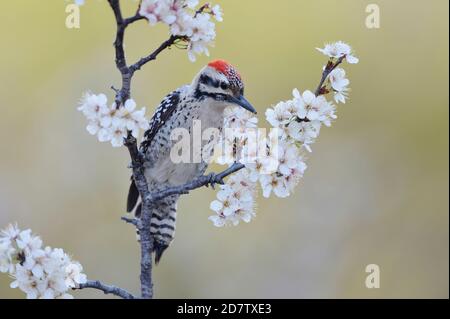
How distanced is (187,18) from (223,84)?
1570 mm

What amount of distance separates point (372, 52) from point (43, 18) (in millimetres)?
3425

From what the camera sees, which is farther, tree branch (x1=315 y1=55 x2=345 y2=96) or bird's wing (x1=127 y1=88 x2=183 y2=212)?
bird's wing (x1=127 y1=88 x2=183 y2=212)

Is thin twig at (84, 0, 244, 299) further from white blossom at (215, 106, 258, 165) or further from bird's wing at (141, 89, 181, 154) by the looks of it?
bird's wing at (141, 89, 181, 154)

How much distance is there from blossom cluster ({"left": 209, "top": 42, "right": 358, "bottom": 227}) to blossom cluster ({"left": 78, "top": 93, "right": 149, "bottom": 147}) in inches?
19.2

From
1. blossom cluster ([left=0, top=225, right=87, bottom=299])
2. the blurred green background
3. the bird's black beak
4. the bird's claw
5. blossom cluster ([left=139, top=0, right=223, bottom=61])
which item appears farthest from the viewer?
the blurred green background

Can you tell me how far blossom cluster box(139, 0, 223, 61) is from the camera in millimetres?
2998

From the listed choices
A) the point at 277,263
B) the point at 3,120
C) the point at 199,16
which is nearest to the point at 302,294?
the point at 277,263

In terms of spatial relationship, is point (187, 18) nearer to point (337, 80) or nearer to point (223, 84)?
point (337, 80)

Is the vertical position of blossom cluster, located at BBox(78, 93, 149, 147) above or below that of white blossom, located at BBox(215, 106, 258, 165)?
below

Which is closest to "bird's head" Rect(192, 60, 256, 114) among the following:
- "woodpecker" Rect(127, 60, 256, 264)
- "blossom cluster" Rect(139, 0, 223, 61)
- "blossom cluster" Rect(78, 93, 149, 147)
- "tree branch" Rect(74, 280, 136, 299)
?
"woodpecker" Rect(127, 60, 256, 264)

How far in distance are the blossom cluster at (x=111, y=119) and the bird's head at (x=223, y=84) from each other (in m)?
1.46

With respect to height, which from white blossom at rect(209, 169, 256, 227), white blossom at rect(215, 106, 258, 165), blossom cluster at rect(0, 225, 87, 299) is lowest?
blossom cluster at rect(0, 225, 87, 299)

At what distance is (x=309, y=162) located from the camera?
7965mm

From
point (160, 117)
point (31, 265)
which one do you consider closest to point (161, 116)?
point (160, 117)
